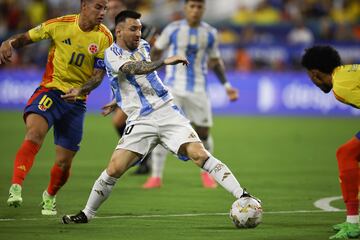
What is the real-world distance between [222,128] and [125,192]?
33.8ft

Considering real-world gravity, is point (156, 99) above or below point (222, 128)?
above

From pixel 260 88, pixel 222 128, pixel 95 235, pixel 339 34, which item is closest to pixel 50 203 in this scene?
pixel 95 235

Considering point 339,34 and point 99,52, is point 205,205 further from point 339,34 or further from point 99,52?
point 339,34

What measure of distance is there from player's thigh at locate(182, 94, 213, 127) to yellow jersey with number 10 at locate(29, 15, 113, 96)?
324 centimetres

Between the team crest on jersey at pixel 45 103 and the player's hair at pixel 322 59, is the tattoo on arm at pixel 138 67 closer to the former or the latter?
the team crest on jersey at pixel 45 103

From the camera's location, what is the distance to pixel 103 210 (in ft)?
31.6

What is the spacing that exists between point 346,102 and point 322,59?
1.48 feet

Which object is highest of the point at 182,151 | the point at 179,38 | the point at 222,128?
the point at 179,38

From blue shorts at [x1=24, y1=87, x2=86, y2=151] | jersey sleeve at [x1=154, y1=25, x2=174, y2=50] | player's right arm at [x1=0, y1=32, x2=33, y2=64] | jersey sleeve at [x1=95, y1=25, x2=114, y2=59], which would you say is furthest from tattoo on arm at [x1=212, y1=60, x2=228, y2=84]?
player's right arm at [x1=0, y1=32, x2=33, y2=64]

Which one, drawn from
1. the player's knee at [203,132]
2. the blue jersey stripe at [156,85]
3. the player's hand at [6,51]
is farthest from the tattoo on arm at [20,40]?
the player's knee at [203,132]

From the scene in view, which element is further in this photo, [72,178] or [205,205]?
[72,178]

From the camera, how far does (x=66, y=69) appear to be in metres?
9.32

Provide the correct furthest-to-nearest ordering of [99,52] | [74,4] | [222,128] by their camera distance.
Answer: [74,4]
[222,128]
[99,52]

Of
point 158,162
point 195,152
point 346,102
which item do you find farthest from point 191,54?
point 346,102
